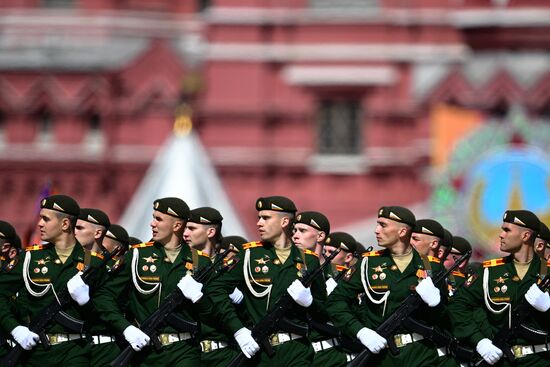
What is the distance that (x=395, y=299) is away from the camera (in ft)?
41.2

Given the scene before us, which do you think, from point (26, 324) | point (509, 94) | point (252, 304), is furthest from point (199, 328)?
point (509, 94)

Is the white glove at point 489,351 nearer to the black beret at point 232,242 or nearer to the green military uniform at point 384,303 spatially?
the green military uniform at point 384,303

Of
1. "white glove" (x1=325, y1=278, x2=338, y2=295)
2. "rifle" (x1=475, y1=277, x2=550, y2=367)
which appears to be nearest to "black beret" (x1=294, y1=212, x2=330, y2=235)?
"white glove" (x1=325, y1=278, x2=338, y2=295)

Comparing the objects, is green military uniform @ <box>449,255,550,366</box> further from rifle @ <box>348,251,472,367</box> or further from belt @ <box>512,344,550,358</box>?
rifle @ <box>348,251,472,367</box>

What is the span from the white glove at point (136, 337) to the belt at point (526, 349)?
2922 millimetres

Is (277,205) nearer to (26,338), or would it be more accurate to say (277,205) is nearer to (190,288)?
(190,288)

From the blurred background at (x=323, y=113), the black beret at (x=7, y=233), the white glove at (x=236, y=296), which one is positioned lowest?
the blurred background at (x=323, y=113)

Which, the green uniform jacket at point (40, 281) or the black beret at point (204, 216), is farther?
the black beret at point (204, 216)

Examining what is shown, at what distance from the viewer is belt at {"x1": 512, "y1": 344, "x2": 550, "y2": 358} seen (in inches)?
490

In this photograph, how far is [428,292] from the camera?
12328 mm

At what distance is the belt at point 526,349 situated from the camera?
12445mm

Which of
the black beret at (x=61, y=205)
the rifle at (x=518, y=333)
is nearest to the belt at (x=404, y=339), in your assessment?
the rifle at (x=518, y=333)

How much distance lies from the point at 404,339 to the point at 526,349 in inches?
38.2

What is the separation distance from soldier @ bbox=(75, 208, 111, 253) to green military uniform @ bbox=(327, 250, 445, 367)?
2.04m
